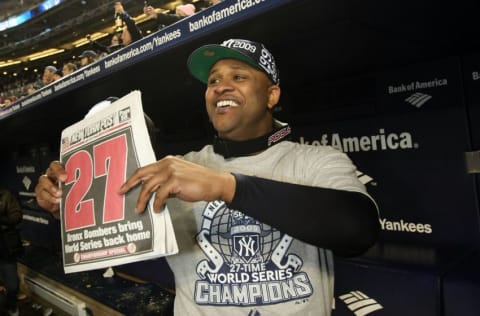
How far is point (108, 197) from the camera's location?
101cm

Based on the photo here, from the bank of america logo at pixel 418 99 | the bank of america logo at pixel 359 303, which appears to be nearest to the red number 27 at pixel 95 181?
the bank of america logo at pixel 359 303

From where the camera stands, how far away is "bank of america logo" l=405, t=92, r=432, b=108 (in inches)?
67.1

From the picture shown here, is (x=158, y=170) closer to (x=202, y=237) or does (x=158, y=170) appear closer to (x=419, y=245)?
(x=202, y=237)

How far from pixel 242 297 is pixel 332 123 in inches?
48.1

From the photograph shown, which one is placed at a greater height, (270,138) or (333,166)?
(270,138)

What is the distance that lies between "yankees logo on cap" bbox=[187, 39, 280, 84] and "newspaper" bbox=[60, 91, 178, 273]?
294 mm

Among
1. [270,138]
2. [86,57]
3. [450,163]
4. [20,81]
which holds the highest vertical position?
[20,81]

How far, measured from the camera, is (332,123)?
6.65ft

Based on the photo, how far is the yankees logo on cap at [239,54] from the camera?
1.09 meters

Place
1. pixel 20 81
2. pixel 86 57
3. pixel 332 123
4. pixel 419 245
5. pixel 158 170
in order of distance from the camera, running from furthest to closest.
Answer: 1. pixel 20 81
2. pixel 86 57
3. pixel 332 123
4. pixel 419 245
5. pixel 158 170

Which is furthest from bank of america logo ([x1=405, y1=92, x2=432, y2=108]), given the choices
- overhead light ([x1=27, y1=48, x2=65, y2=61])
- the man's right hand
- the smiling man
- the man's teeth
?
overhead light ([x1=27, y1=48, x2=65, y2=61])

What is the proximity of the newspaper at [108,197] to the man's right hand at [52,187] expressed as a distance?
2cm

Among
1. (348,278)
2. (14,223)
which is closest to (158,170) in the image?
(348,278)

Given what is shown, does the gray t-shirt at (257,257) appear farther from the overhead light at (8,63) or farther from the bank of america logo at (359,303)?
the overhead light at (8,63)
